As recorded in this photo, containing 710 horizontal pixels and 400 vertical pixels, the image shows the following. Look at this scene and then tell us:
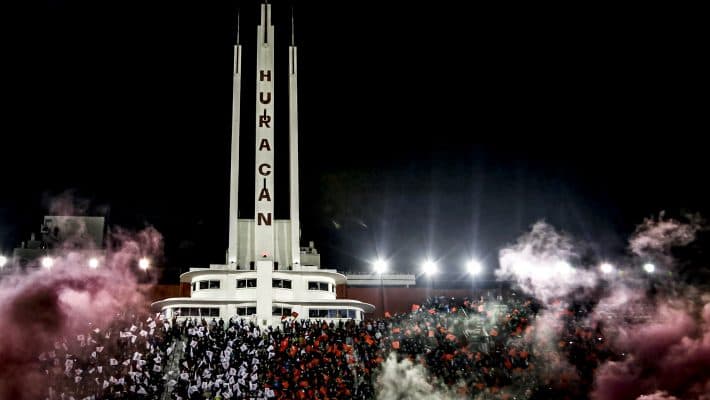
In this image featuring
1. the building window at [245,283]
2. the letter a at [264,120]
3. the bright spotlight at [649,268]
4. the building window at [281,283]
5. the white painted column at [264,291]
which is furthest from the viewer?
the letter a at [264,120]

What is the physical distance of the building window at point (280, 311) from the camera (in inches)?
1761

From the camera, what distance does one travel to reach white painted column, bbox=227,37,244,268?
1869 inches

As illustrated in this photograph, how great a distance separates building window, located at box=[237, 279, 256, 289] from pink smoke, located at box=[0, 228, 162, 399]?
858 centimetres

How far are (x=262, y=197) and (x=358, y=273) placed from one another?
14915mm

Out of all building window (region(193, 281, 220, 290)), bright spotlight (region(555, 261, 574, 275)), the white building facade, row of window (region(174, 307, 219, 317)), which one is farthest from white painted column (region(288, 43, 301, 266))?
bright spotlight (region(555, 261, 574, 275))

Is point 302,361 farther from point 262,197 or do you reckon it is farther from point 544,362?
point 262,197

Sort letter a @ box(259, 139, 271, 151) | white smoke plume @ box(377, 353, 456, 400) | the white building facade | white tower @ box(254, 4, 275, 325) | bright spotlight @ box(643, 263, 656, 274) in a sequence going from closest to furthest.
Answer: white smoke plume @ box(377, 353, 456, 400) < the white building facade < white tower @ box(254, 4, 275, 325) < bright spotlight @ box(643, 263, 656, 274) < letter a @ box(259, 139, 271, 151)

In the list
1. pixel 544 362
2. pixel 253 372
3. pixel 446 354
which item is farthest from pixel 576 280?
pixel 253 372

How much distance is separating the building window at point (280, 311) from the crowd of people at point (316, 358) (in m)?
5.40

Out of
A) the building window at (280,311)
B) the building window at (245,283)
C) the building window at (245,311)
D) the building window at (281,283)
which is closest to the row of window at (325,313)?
the building window at (280,311)

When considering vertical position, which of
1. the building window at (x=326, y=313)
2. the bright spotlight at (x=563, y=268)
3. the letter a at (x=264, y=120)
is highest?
the letter a at (x=264, y=120)

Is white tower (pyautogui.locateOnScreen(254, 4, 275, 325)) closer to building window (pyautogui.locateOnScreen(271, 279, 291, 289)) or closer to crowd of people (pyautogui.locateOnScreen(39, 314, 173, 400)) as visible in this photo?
building window (pyautogui.locateOnScreen(271, 279, 291, 289))

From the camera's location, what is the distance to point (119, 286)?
4831 cm

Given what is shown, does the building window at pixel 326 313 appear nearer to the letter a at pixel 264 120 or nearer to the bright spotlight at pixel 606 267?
the letter a at pixel 264 120
